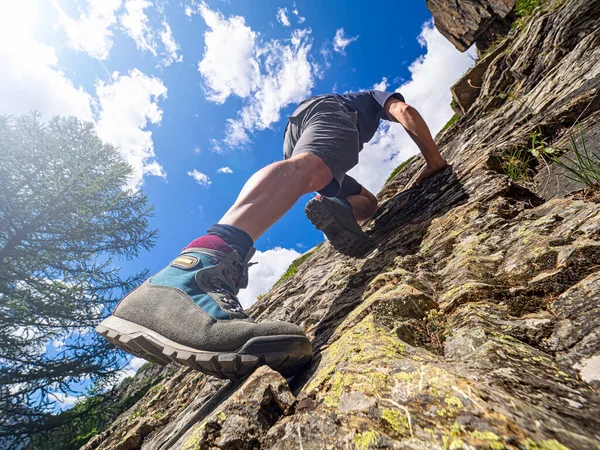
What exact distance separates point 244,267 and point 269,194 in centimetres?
53

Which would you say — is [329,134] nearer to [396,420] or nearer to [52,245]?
[396,420]

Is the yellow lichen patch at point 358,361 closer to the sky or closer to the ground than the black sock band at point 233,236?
closer to the ground

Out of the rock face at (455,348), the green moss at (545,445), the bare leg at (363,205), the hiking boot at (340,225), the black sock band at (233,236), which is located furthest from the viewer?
the bare leg at (363,205)

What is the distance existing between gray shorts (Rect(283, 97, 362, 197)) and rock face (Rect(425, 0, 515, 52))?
10791 millimetres

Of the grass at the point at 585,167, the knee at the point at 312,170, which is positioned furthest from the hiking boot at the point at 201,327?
the grass at the point at 585,167

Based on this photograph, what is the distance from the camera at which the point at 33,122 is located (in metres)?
11.2

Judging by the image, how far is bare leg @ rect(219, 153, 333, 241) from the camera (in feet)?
6.51

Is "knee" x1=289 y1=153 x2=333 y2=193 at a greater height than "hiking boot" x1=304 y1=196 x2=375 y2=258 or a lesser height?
greater

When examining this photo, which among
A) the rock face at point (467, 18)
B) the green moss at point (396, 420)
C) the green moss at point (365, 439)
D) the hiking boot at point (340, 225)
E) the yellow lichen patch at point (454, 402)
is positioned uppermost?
the rock face at point (467, 18)

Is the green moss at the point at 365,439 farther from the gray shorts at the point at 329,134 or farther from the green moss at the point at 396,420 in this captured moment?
the gray shorts at the point at 329,134

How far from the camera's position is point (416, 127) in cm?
317

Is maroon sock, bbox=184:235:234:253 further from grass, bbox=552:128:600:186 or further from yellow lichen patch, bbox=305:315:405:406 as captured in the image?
grass, bbox=552:128:600:186

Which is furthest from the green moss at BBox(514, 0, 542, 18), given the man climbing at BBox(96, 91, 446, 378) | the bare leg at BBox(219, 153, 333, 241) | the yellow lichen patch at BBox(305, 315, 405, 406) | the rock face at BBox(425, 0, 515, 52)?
the yellow lichen patch at BBox(305, 315, 405, 406)

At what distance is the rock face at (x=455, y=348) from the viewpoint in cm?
67
